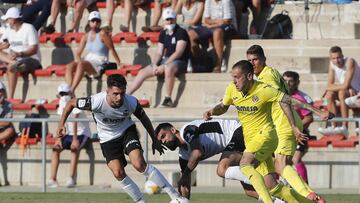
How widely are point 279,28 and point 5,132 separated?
546cm

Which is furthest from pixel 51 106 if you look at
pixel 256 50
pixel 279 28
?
pixel 256 50

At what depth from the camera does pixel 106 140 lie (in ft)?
49.8

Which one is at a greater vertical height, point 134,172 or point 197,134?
point 197,134

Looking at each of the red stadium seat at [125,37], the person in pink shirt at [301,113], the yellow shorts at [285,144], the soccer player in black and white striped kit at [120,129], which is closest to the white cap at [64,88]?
the red stadium seat at [125,37]

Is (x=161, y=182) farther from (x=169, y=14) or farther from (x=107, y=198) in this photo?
(x=169, y=14)

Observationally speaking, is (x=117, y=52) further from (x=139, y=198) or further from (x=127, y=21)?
(x=139, y=198)

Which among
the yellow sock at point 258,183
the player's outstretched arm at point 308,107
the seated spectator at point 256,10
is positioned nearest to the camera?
the player's outstretched arm at point 308,107

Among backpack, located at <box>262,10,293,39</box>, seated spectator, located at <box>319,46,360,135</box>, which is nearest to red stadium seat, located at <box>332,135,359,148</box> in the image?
seated spectator, located at <box>319,46,360,135</box>

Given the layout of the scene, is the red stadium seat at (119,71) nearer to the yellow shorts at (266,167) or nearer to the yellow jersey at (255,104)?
the yellow shorts at (266,167)

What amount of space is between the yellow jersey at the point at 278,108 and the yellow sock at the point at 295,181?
50 centimetres

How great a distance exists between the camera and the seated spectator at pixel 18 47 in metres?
22.3

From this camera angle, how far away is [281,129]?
49.6 feet

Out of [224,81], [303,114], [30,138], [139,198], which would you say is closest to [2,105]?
[30,138]

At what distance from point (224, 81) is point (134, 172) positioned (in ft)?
8.73
